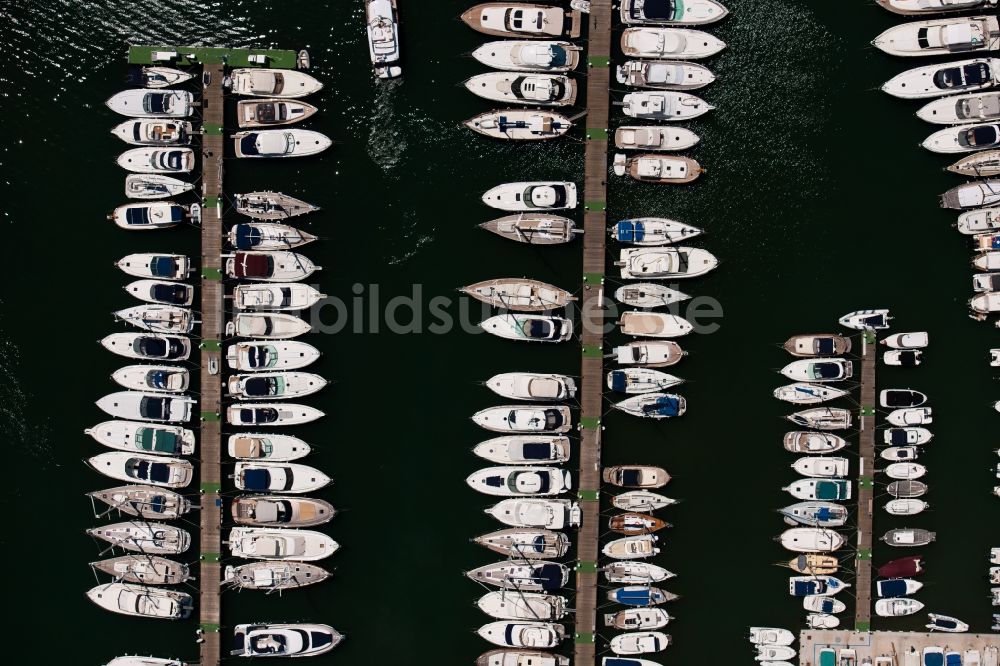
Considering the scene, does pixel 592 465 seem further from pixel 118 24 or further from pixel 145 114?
pixel 118 24

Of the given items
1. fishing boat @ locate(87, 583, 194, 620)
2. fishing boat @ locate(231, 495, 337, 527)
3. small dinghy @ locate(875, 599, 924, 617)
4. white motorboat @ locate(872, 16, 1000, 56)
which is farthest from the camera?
small dinghy @ locate(875, 599, 924, 617)

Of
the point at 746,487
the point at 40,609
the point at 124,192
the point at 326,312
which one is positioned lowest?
the point at 40,609

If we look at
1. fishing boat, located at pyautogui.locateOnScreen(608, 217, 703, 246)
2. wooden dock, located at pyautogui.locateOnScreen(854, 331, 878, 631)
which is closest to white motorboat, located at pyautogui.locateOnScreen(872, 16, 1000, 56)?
fishing boat, located at pyautogui.locateOnScreen(608, 217, 703, 246)

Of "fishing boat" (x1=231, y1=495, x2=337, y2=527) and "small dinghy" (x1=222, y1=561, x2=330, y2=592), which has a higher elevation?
"fishing boat" (x1=231, y1=495, x2=337, y2=527)

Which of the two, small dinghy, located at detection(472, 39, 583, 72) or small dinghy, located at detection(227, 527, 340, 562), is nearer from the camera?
small dinghy, located at detection(472, 39, 583, 72)

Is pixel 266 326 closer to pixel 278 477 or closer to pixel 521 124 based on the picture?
pixel 278 477

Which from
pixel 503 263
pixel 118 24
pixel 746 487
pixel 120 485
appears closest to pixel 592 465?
pixel 746 487

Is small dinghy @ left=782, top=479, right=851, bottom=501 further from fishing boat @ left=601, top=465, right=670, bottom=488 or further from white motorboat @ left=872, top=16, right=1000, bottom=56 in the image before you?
white motorboat @ left=872, top=16, right=1000, bottom=56
